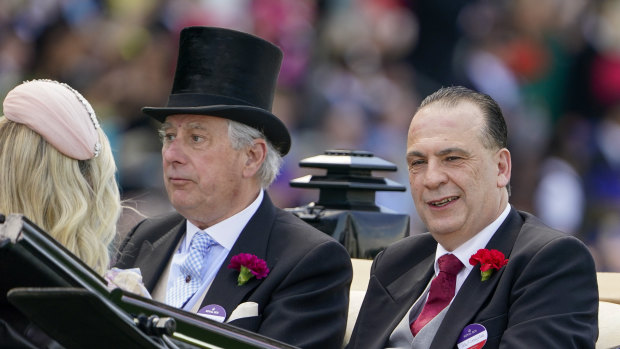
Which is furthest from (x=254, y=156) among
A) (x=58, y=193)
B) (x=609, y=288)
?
(x=609, y=288)

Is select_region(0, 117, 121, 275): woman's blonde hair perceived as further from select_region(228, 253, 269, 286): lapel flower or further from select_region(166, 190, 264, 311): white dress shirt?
select_region(166, 190, 264, 311): white dress shirt

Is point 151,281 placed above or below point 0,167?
below

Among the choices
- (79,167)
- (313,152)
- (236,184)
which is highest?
(79,167)

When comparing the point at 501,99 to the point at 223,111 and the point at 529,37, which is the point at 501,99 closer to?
the point at 529,37

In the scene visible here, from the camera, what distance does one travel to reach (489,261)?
3.22 m

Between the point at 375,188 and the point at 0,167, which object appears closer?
the point at 0,167

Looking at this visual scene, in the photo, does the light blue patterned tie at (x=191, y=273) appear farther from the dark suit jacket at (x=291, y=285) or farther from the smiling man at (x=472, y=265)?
the smiling man at (x=472, y=265)

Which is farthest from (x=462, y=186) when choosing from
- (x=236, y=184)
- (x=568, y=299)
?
(x=236, y=184)

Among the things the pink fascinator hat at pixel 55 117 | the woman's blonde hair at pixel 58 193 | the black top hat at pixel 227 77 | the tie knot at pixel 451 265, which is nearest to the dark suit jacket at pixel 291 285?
the black top hat at pixel 227 77

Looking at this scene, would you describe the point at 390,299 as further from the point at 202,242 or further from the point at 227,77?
the point at 227,77

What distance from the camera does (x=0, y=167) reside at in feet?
9.93

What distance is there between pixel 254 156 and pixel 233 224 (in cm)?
31

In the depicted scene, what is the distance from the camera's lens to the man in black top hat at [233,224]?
372 cm

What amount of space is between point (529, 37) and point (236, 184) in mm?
4330
